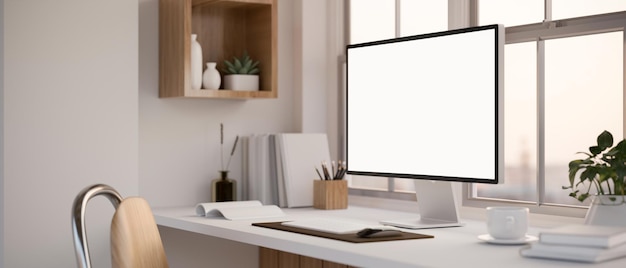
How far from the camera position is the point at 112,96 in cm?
289

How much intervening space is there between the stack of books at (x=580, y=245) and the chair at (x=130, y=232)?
872mm

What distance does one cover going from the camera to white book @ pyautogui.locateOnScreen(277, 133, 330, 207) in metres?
3.14

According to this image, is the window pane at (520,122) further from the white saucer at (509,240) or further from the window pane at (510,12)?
the white saucer at (509,240)

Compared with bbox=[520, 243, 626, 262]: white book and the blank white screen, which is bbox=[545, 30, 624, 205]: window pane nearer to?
the blank white screen

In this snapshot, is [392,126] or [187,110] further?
[187,110]

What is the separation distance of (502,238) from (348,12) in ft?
5.45

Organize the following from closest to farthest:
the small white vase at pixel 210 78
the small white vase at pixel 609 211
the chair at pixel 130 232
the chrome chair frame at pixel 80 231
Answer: the chrome chair frame at pixel 80 231
the chair at pixel 130 232
the small white vase at pixel 609 211
the small white vase at pixel 210 78

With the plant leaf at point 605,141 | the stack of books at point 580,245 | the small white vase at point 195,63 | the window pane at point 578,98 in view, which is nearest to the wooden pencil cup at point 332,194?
the small white vase at point 195,63

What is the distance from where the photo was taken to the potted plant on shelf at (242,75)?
3.19 m

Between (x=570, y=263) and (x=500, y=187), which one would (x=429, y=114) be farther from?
(x=570, y=263)

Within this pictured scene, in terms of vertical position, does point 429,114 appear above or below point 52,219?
above

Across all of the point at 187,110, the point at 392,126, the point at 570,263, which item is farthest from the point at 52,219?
the point at 570,263

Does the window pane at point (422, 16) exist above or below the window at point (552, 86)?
above

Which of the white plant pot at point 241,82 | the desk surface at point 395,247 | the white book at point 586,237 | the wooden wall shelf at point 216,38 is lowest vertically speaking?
the desk surface at point 395,247
